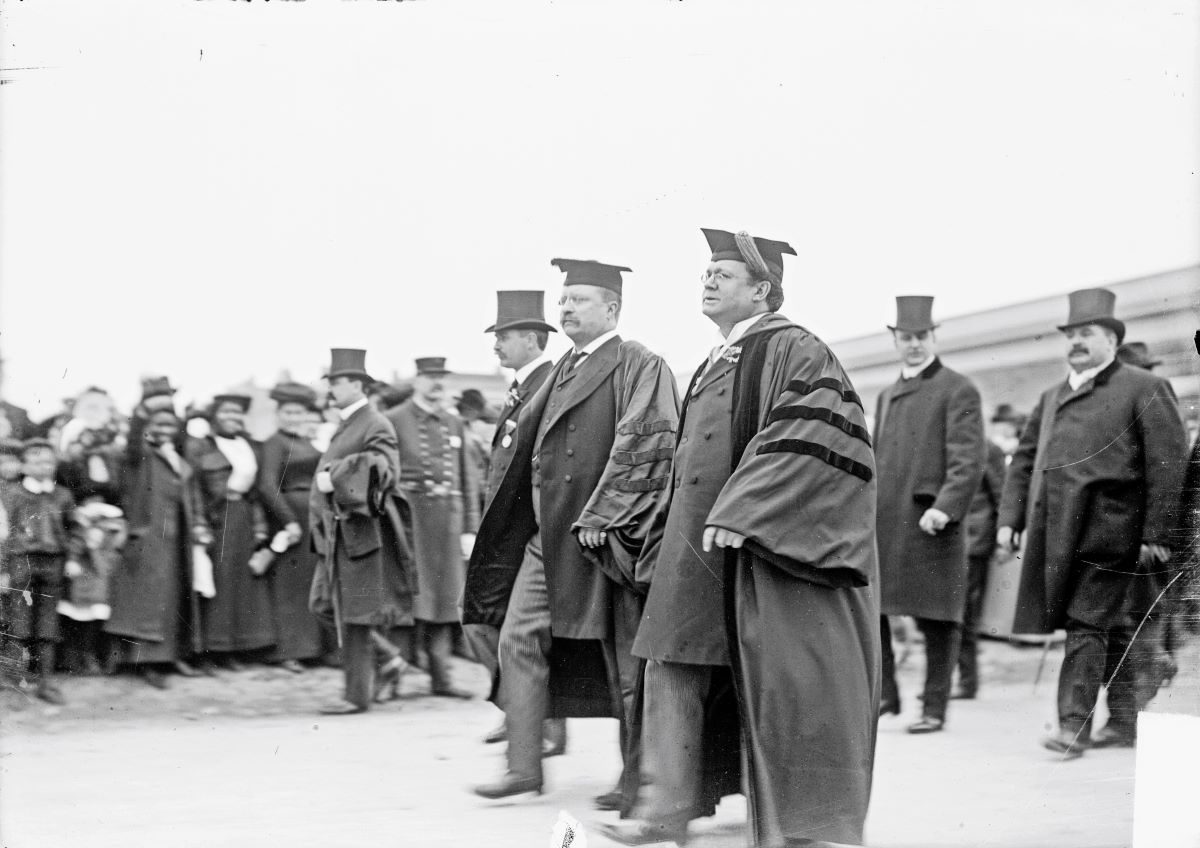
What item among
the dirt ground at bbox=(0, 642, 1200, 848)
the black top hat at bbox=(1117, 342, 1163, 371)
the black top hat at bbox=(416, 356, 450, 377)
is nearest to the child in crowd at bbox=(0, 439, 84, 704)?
the dirt ground at bbox=(0, 642, 1200, 848)

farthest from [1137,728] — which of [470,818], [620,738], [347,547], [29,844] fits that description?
[29,844]

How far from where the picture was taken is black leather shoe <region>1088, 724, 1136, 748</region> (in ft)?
18.1

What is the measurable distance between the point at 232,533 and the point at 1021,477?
12.8 ft

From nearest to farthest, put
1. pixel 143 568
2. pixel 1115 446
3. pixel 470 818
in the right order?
pixel 470 818
pixel 1115 446
pixel 143 568

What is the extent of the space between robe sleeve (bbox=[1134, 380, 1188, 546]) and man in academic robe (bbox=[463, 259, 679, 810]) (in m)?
1.94

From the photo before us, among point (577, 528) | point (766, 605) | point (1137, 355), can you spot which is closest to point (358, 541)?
point (577, 528)

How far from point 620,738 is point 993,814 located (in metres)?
1.33

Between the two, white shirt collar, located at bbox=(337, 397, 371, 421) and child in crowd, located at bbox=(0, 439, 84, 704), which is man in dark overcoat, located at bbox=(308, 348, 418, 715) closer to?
white shirt collar, located at bbox=(337, 397, 371, 421)

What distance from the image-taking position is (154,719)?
19.9ft

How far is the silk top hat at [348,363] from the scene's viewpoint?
6.23m

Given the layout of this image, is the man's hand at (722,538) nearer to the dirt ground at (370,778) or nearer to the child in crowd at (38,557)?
the dirt ground at (370,778)

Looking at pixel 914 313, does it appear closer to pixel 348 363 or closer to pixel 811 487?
pixel 811 487

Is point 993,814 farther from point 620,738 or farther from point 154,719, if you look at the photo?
point 154,719

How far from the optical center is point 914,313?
20.8ft
